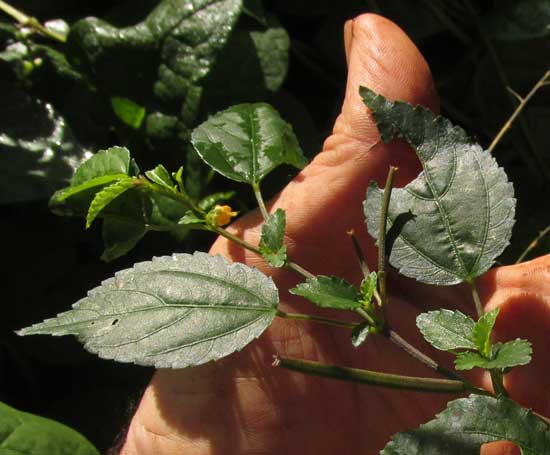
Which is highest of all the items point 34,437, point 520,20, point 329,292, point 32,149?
point 520,20

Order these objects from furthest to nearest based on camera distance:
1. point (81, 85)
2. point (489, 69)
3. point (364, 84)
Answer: point (489, 69), point (81, 85), point (364, 84)

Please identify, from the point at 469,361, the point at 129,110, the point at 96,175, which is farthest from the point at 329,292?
the point at 129,110

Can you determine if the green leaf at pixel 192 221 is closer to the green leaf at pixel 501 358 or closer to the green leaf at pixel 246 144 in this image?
the green leaf at pixel 246 144

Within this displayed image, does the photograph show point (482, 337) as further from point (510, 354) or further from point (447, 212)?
point (447, 212)

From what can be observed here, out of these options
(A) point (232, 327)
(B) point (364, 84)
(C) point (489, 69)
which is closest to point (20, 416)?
(A) point (232, 327)

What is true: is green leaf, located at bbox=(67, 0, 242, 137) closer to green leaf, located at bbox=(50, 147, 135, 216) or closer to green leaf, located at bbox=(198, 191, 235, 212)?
green leaf, located at bbox=(198, 191, 235, 212)

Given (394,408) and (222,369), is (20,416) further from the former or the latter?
(394,408)
